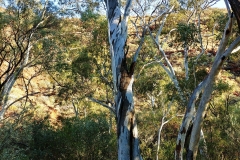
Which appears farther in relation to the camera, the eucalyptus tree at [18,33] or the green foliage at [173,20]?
the green foliage at [173,20]

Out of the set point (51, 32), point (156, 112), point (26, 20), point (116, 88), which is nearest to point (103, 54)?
point (51, 32)

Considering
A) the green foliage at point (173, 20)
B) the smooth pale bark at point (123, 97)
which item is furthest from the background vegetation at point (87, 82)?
the smooth pale bark at point (123, 97)

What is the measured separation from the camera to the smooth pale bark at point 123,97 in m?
3.43

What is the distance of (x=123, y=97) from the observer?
354 cm

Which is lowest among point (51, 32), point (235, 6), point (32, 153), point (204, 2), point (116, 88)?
point (32, 153)

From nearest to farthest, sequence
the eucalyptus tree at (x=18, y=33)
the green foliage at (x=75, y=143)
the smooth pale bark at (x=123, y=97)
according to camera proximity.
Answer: the smooth pale bark at (x=123, y=97), the eucalyptus tree at (x=18, y=33), the green foliage at (x=75, y=143)

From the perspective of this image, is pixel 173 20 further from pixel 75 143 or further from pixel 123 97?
pixel 123 97

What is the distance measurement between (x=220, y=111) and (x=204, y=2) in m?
4.01

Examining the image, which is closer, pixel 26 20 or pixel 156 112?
pixel 26 20

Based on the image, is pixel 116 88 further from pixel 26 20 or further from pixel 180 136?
pixel 26 20

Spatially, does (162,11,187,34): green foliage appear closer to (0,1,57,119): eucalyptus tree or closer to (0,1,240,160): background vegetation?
(0,1,240,160): background vegetation

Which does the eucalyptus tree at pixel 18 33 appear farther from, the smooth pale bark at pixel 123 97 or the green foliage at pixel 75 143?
the smooth pale bark at pixel 123 97

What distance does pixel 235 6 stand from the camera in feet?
7.73

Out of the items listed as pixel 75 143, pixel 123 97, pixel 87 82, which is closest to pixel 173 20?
pixel 87 82
